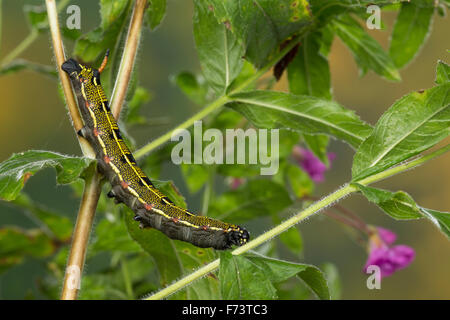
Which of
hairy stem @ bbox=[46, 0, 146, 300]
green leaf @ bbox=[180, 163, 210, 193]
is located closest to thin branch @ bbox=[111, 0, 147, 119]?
hairy stem @ bbox=[46, 0, 146, 300]

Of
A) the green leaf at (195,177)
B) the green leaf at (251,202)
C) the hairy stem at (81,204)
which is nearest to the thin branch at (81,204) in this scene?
the hairy stem at (81,204)

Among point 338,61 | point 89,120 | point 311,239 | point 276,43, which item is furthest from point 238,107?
point 311,239

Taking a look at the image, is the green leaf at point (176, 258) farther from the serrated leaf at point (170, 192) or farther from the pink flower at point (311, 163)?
the pink flower at point (311, 163)

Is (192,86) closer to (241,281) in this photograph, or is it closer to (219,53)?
(219,53)

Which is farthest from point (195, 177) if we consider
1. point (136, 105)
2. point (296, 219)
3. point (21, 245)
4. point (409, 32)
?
point (296, 219)

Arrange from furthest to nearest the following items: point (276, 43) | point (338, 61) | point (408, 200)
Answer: point (338, 61) < point (276, 43) < point (408, 200)

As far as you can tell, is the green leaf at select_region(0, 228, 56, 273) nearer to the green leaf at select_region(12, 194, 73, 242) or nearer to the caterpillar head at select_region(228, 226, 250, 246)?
the green leaf at select_region(12, 194, 73, 242)
